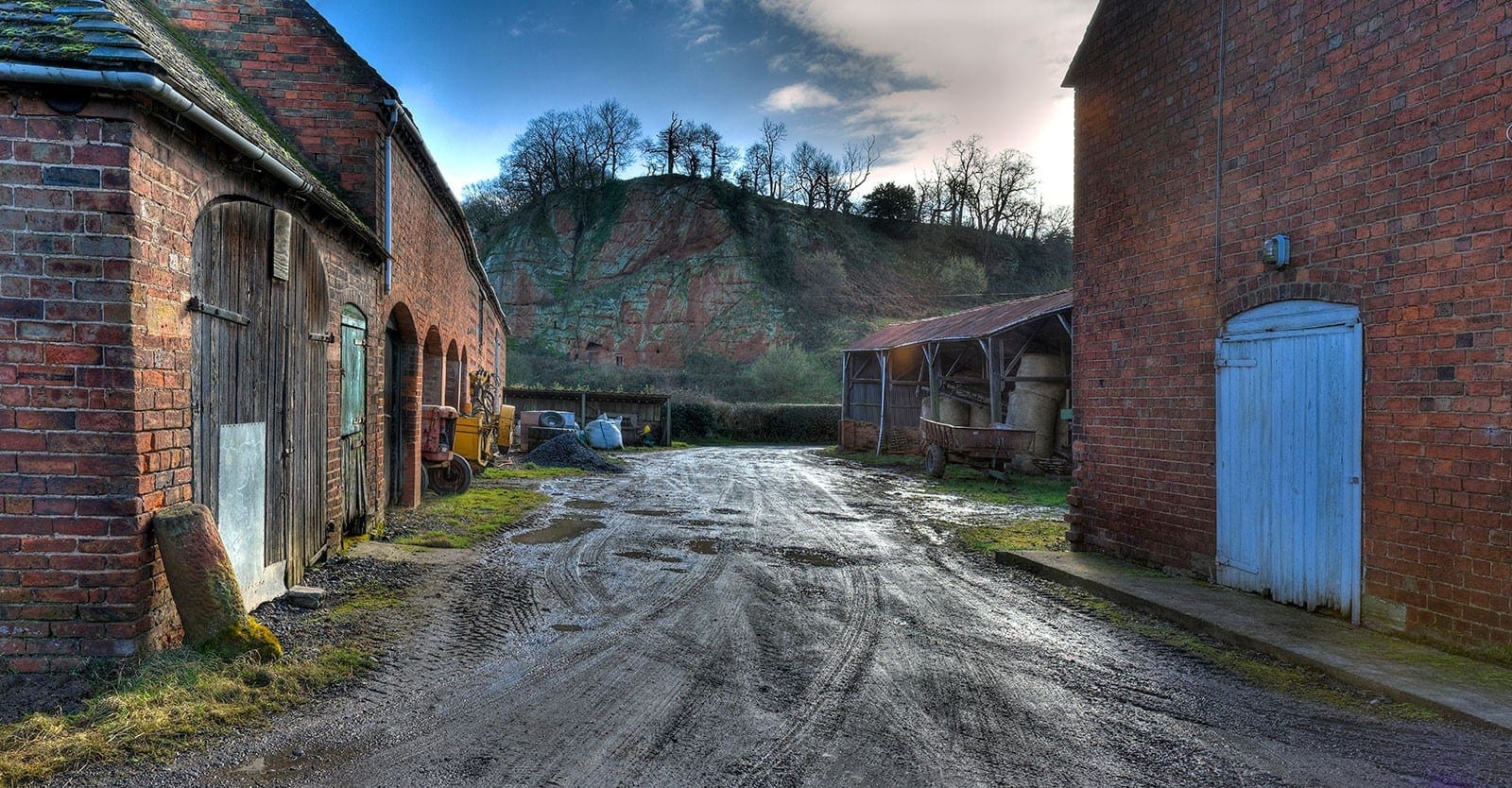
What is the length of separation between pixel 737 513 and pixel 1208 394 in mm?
6486

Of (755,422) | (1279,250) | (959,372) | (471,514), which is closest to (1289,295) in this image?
(1279,250)

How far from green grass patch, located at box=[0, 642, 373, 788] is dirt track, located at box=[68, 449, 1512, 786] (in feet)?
0.70

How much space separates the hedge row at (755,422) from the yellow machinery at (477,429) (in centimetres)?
1403

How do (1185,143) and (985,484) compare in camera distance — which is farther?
(985,484)

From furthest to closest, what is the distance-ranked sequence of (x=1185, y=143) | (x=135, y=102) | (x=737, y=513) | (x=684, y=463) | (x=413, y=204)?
(x=684, y=463) → (x=737, y=513) → (x=413, y=204) → (x=1185, y=143) → (x=135, y=102)

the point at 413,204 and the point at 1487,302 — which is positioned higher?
the point at 413,204

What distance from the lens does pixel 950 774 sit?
326 cm

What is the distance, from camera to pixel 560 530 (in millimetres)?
9531

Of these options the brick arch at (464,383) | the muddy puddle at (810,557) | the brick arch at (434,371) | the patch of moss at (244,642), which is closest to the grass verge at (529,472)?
the brick arch at (464,383)

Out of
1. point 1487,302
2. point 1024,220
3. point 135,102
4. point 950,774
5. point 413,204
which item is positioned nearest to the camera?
point 950,774

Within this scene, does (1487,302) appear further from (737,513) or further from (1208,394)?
(737,513)

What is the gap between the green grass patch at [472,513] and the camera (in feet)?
27.6

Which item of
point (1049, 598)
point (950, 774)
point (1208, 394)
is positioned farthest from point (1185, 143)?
point (950, 774)

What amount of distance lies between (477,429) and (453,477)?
2.04 meters
